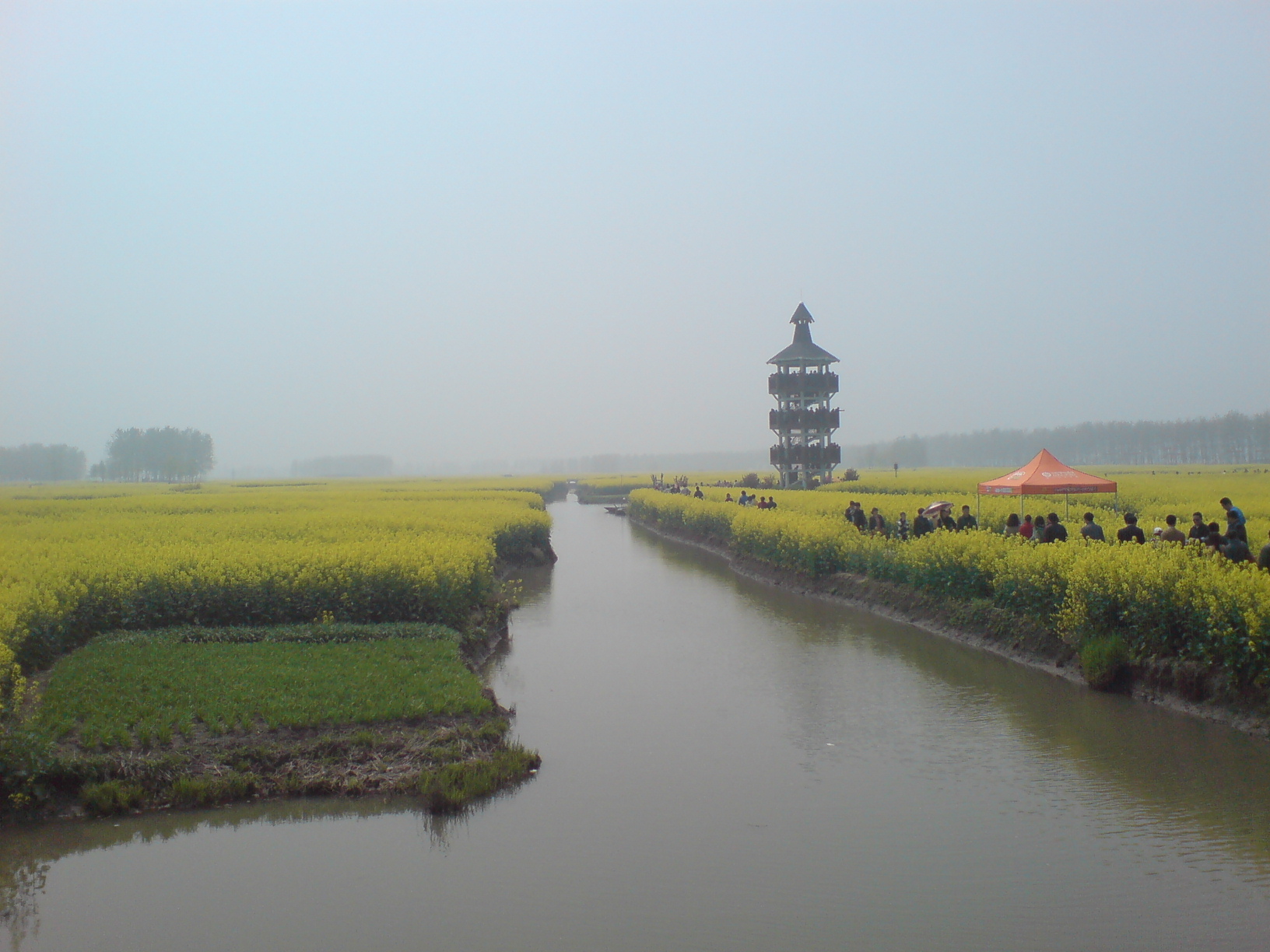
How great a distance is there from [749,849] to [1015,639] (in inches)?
406

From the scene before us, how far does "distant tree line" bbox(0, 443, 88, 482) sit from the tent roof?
38989mm

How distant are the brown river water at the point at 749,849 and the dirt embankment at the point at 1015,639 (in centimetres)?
42

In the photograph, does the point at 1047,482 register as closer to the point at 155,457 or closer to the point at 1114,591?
the point at 1114,591

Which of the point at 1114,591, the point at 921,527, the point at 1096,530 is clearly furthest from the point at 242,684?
the point at 921,527

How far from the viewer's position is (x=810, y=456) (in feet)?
217

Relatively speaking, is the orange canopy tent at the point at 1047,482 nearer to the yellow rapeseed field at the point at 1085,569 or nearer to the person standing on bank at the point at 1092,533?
the yellow rapeseed field at the point at 1085,569

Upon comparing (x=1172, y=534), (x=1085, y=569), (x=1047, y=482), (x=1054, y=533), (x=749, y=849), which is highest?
(x=1047, y=482)

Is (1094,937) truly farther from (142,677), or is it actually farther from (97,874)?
(142,677)

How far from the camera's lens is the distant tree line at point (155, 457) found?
134 m

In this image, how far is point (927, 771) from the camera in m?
10.7

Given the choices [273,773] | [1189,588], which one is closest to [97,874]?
[273,773]

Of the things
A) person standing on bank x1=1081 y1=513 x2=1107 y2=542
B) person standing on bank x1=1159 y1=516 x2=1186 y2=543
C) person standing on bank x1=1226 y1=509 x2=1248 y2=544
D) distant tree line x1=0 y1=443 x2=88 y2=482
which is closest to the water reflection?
person standing on bank x1=1081 y1=513 x2=1107 y2=542

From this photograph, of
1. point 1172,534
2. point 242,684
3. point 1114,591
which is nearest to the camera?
point 242,684

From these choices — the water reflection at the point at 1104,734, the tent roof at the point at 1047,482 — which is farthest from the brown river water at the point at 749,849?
the tent roof at the point at 1047,482
